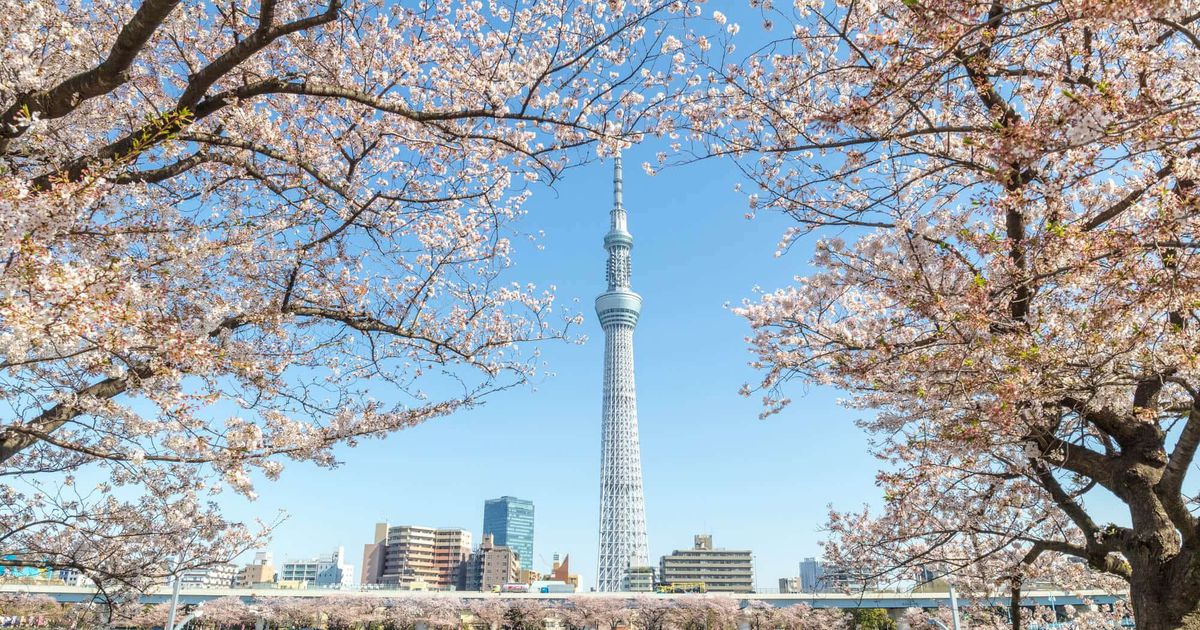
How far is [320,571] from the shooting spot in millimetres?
111000

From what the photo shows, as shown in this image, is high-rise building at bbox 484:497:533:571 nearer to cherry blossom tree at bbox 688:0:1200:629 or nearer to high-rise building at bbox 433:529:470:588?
high-rise building at bbox 433:529:470:588

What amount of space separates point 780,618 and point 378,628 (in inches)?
990

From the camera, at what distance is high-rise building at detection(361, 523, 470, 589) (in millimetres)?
100000

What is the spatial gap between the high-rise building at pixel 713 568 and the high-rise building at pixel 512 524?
95.3 m

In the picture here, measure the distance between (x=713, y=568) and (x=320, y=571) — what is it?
64025 millimetres

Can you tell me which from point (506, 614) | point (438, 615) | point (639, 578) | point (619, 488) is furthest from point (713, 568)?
point (438, 615)

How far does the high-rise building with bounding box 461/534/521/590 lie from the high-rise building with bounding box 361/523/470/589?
3169mm

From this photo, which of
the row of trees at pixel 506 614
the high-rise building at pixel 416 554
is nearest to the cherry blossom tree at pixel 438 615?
the row of trees at pixel 506 614

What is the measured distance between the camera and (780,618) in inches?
1645

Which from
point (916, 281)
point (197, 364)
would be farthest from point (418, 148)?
point (916, 281)

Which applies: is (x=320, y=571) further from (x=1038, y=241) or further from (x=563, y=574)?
(x=1038, y=241)

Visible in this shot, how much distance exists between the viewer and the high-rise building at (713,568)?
83.5 meters

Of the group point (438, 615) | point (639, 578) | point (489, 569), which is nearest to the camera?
point (438, 615)

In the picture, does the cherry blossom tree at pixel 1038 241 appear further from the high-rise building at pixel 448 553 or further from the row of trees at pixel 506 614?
the high-rise building at pixel 448 553
